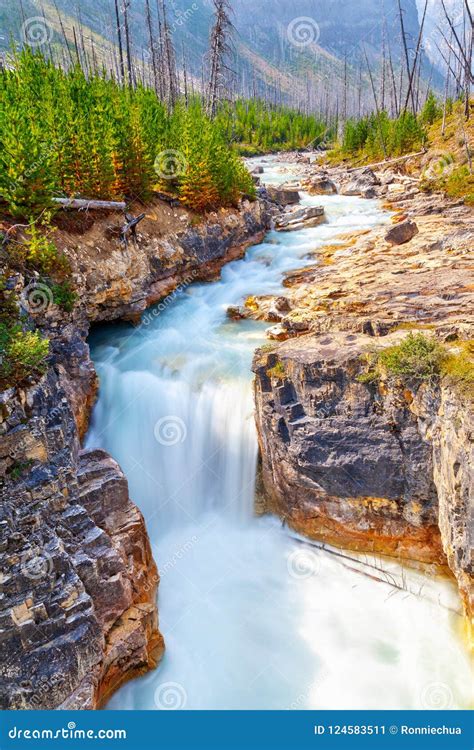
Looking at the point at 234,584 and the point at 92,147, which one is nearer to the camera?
the point at 234,584

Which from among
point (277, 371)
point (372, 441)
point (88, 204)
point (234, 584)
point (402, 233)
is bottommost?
point (234, 584)

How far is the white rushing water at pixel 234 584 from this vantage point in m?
8.41

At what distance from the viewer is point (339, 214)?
29.1 meters

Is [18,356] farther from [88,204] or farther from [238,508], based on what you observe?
[88,204]

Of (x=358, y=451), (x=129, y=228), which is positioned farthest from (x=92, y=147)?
(x=358, y=451)

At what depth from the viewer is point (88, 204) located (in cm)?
1491

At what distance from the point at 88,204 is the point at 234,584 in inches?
474

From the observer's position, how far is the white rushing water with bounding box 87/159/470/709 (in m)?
8.41

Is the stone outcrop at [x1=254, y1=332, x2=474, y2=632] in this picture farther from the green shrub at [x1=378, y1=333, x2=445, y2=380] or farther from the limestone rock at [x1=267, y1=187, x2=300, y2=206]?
the limestone rock at [x1=267, y1=187, x2=300, y2=206]

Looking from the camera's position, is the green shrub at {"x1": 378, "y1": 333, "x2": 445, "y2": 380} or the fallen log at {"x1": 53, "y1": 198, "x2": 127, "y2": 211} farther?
the fallen log at {"x1": 53, "y1": 198, "x2": 127, "y2": 211}

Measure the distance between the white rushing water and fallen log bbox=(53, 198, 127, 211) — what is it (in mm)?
4172

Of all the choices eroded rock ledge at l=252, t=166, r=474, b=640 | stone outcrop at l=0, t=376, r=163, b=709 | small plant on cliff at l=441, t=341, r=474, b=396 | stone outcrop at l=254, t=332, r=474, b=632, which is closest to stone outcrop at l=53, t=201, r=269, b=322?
stone outcrop at l=0, t=376, r=163, b=709

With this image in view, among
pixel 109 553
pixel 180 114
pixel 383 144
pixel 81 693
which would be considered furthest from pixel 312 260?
pixel 383 144
